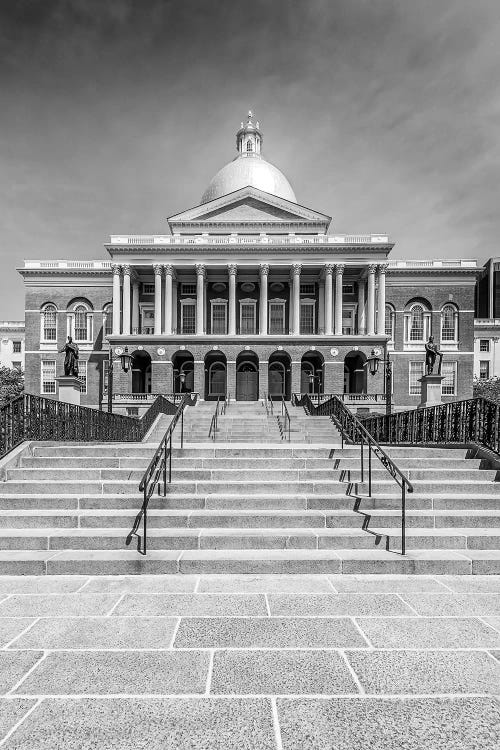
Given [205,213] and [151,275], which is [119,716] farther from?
[205,213]

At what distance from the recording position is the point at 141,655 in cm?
434

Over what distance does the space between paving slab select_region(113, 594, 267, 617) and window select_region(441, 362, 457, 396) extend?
45.0m


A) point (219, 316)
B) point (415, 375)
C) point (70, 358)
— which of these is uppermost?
point (219, 316)

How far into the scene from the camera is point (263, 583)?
243 inches

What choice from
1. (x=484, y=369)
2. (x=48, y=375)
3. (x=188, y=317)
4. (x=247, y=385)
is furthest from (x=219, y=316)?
(x=484, y=369)

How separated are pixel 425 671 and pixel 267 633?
5.24 ft

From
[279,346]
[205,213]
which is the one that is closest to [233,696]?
[279,346]

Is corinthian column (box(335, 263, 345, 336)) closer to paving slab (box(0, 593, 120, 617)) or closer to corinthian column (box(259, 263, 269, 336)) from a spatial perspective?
corinthian column (box(259, 263, 269, 336))

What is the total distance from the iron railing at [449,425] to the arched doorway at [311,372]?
26.2 metres

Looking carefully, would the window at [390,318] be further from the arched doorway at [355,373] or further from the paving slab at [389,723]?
the paving slab at [389,723]

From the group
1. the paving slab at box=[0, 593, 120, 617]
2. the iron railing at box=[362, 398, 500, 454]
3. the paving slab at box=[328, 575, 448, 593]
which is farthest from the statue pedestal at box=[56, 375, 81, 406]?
the paving slab at box=[328, 575, 448, 593]

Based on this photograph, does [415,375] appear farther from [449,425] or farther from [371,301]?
[449,425]

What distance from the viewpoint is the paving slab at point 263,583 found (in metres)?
5.94

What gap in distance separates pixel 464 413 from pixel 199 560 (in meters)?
8.43
